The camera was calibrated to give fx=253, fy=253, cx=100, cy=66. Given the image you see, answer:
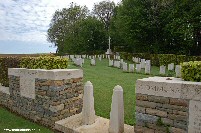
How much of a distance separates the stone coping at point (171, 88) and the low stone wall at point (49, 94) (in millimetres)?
2639

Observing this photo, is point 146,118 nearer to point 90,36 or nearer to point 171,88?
point 171,88

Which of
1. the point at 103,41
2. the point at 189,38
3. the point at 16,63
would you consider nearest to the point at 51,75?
the point at 16,63

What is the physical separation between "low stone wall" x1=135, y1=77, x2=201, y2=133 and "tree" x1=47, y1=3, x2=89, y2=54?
163 ft

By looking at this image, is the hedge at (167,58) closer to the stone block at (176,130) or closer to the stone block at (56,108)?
the stone block at (56,108)

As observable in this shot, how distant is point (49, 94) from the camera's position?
7219 mm

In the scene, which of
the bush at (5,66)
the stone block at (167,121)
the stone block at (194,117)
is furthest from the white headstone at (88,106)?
the bush at (5,66)

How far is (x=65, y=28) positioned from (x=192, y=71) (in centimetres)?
5277

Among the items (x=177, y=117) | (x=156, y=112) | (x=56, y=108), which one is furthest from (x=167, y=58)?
(x=177, y=117)

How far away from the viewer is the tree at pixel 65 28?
5528 centimetres

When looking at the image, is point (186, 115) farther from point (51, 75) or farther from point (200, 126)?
point (51, 75)

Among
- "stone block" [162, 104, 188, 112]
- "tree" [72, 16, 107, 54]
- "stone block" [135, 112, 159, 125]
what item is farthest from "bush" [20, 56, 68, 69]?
"tree" [72, 16, 107, 54]

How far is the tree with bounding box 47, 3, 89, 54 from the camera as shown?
2176 inches

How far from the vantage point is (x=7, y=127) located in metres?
7.26

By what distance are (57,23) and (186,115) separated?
180 ft
